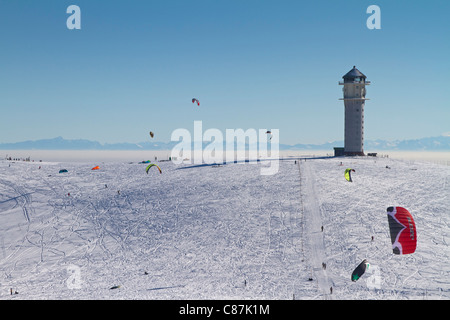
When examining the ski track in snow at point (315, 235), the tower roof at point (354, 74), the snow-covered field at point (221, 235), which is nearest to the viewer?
the ski track in snow at point (315, 235)

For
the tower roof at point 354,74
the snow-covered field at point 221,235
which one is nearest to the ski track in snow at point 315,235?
the snow-covered field at point 221,235

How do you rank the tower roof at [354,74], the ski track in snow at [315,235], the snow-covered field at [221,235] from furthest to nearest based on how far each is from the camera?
the tower roof at [354,74]
the snow-covered field at [221,235]
the ski track in snow at [315,235]

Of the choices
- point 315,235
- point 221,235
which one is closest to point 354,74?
point 315,235

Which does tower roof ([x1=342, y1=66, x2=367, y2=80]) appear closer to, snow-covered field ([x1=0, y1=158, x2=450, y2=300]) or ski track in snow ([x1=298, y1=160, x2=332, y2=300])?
snow-covered field ([x1=0, y1=158, x2=450, y2=300])

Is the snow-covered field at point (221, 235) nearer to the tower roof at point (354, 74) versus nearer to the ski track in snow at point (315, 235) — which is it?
the ski track in snow at point (315, 235)

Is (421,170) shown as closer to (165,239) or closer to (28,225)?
(165,239)

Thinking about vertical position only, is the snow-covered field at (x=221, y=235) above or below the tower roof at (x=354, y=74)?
below

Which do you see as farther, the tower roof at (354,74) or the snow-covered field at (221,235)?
the tower roof at (354,74)

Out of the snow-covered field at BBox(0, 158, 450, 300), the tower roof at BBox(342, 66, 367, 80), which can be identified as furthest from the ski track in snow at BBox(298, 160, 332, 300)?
the tower roof at BBox(342, 66, 367, 80)

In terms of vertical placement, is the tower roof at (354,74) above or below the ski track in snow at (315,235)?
above
